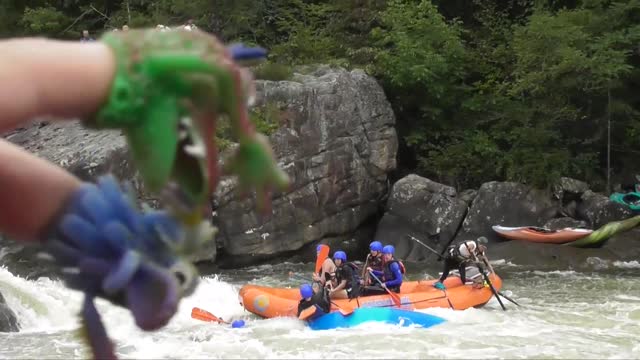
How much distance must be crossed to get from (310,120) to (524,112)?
4884mm

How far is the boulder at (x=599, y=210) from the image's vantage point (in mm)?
15211

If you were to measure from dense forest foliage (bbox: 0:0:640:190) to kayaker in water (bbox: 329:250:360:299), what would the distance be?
6.83 m

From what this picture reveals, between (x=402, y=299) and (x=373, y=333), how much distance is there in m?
1.02

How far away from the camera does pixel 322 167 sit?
14891 millimetres

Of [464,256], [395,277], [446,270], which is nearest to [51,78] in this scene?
[395,277]

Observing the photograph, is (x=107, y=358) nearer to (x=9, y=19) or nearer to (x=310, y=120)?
(x=310, y=120)

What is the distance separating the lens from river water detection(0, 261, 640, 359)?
26.0ft

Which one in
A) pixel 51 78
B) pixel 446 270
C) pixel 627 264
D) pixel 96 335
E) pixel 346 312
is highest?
pixel 51 78

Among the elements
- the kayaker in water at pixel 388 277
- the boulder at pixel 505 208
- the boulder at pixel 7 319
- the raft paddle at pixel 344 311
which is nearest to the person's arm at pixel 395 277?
the kayaker in water at pixel 388 277

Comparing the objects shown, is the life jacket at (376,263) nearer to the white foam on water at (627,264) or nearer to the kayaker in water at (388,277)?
the kayaker in water at (388,277)

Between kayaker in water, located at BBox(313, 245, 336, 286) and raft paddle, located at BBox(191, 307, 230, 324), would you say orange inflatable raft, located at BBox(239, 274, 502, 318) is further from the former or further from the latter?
raft paddle, located at BBox(191, 307, 230, 324)

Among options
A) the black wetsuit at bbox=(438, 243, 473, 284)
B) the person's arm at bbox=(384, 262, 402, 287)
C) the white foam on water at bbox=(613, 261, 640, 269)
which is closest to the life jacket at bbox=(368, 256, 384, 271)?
the person's arm at bbox=(384, 262, 402, 287)

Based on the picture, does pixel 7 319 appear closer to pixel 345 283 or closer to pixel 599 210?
pixel 345 283

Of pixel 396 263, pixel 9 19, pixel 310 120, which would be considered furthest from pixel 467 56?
pixel 9 19
